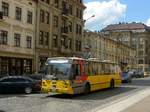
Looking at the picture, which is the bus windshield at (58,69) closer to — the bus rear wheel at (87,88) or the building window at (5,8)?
the bus rear wheel at (87,88)

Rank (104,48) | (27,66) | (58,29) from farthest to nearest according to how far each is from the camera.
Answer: (104,48) < (58,29) < (27,66)

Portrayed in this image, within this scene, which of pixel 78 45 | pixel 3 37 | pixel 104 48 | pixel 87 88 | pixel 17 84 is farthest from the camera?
pixel 104 48

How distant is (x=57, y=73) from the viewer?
93.3 ft

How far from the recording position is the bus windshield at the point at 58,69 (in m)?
28.3

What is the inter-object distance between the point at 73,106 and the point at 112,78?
1753cm

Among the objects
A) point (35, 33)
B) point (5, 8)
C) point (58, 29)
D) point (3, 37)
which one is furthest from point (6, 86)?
point (58, 29)

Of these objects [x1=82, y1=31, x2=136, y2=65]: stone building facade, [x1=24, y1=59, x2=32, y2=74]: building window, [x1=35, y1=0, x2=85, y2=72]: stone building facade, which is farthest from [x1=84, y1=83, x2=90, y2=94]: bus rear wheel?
[x1=82, y1=31, x2=136, y2=65]: stone building facade

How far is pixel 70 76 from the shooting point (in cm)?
2823

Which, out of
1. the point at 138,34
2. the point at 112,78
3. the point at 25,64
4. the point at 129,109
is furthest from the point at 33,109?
the point at 138,34

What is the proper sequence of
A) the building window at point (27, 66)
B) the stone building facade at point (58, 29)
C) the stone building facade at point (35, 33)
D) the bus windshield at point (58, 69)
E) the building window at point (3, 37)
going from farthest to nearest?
the stone building facade at point (58, 29)
the building window at point (27, 66)
the stone building facade at point (35, 33)
the building window at point (3, 37)
the bus windshield at point (58, 69)

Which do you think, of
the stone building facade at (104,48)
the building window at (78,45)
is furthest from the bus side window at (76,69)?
the stone building facade at (104,48)

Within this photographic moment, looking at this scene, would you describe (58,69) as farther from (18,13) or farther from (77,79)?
(18,13)

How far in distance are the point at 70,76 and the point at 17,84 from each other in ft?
18.4

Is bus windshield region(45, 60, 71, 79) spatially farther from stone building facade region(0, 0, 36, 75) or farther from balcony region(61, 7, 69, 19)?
balcony region(61, 7, 69, 19)
